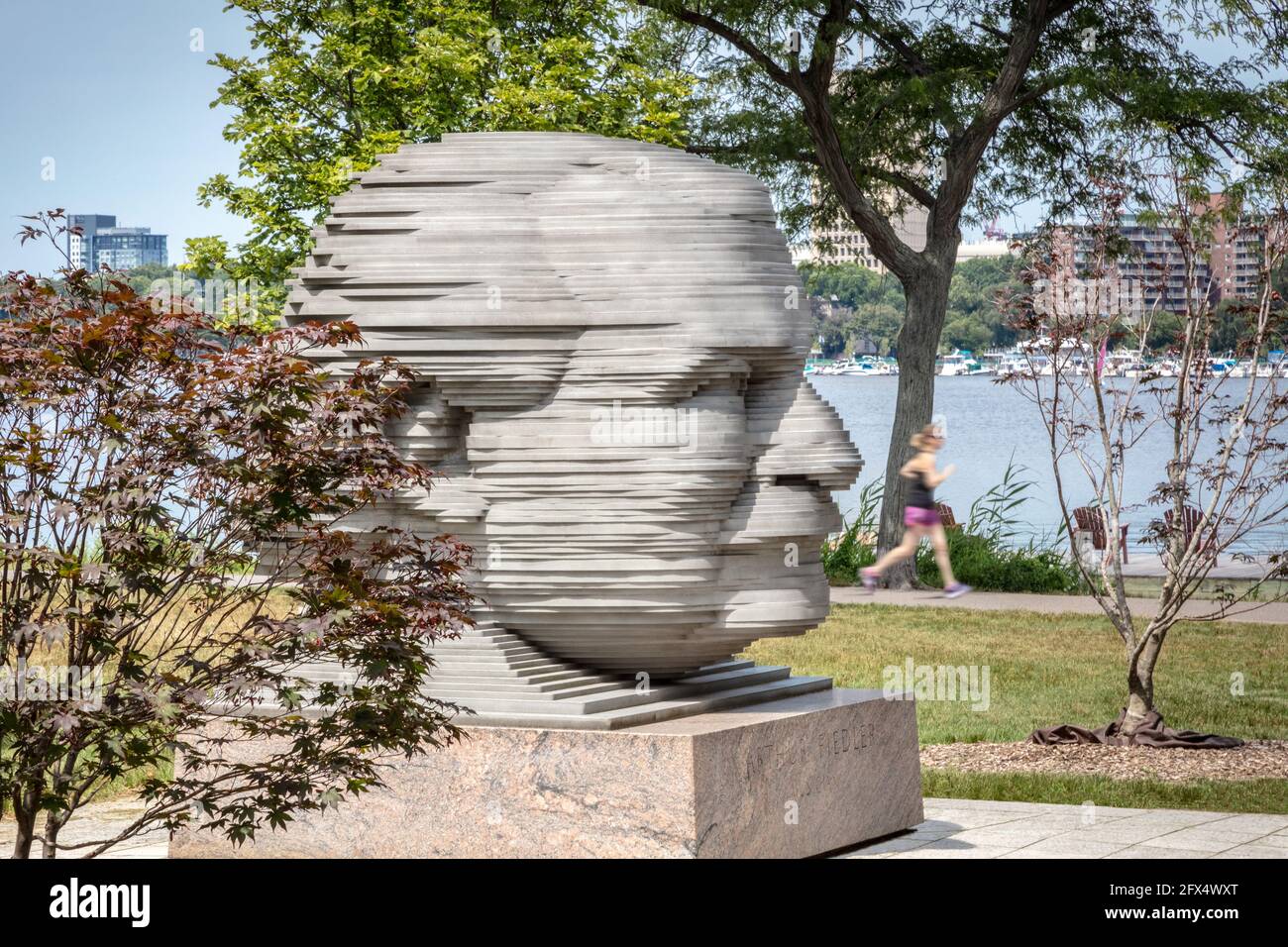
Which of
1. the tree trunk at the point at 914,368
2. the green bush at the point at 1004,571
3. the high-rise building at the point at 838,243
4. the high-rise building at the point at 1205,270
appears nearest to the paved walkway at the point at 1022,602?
the green bush at the point at 1004,571

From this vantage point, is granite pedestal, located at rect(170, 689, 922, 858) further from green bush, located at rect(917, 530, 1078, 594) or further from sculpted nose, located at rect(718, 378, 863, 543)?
green bush, located at rect(917, 530, 1078, 594)

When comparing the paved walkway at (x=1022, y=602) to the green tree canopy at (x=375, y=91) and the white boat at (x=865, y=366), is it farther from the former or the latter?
the white boat at (x=865, y=366)

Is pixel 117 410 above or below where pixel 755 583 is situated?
above

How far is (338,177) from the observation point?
18453 millimetres

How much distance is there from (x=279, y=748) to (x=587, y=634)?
1.70m

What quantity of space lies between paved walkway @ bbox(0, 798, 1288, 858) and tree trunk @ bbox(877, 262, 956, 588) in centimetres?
1190

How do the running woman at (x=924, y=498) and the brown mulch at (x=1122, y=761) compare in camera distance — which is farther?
the brown mulch at (x=1122, y=761)

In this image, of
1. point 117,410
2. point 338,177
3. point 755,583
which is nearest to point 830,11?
point 338,177

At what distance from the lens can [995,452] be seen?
79.9 m

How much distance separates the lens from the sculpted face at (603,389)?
333 inches

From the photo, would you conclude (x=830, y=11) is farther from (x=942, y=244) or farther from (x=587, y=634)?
(x=587, y=634)

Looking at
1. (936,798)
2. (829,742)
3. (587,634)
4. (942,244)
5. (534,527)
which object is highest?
(942,244)

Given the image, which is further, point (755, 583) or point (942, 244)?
point (942, 244)

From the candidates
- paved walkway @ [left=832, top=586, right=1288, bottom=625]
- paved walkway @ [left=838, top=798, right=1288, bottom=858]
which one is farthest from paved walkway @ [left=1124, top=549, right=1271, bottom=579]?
paved walkway @ [left=838, top=798, right=1288, bottom=858]
